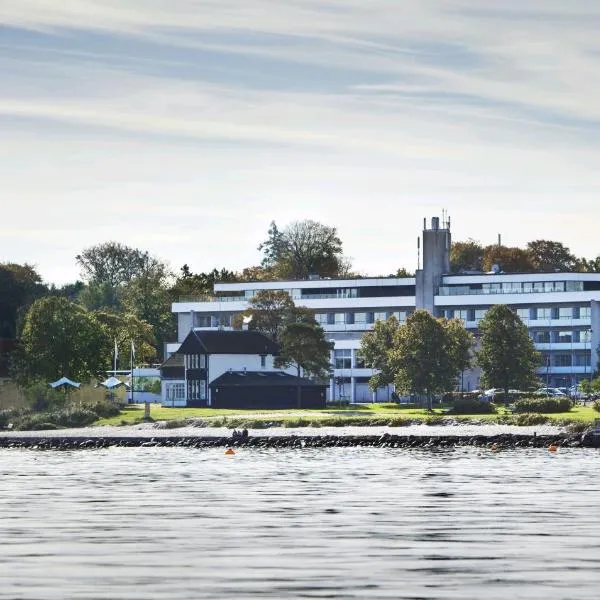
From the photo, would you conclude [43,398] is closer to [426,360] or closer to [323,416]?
[323,416]

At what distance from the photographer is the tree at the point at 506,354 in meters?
154

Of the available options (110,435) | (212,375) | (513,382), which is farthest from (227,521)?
(212,375)

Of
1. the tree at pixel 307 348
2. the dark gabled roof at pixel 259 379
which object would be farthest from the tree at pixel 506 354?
the dark gabled roof at pixel 259 379

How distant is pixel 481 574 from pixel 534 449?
6668 centimetres

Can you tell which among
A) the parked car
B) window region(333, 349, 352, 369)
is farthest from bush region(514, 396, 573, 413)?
window region(333, 349, 352, 369)

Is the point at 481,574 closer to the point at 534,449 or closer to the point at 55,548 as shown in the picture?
the point at 55,548

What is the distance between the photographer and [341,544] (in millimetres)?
44781

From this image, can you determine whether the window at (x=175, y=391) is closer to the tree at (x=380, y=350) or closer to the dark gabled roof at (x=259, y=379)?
the dark gabled roof at (x=259, y=379)

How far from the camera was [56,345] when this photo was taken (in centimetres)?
15488

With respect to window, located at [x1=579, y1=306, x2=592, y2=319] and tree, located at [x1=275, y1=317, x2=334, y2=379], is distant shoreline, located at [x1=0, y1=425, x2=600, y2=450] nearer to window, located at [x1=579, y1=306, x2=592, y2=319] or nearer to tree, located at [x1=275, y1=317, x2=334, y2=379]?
tree, located at [x1=275, y1=317, x2=334, y2=379]

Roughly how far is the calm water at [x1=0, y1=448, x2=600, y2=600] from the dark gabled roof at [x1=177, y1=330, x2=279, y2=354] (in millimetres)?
84661

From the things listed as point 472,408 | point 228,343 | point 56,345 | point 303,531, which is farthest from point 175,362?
point 303,531

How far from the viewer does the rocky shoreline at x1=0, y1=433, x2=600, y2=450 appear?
108062mm

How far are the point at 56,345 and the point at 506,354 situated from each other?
44018 mm
